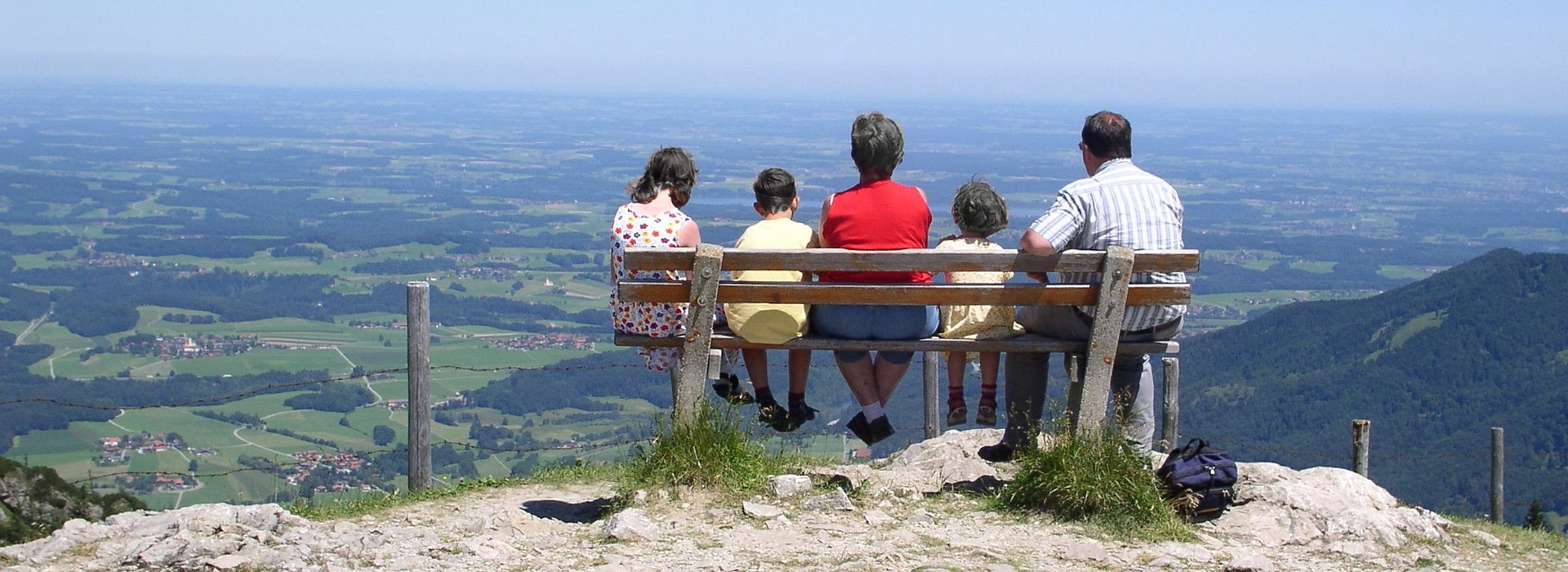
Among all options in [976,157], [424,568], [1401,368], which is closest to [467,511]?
[424,568]

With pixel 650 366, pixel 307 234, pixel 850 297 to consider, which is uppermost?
pixel 850 297

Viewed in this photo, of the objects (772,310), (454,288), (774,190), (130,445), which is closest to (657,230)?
(774,190)

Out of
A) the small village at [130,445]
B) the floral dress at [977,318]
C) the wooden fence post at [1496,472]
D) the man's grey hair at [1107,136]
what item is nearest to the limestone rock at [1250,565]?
the floral dress at [977,318]

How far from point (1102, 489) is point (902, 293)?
3.80 feet

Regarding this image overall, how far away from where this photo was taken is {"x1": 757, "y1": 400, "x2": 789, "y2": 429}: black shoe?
20.9 ft

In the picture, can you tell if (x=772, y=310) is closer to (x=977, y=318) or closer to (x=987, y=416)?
(x=977, y=318)

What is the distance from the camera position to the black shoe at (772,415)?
638cm

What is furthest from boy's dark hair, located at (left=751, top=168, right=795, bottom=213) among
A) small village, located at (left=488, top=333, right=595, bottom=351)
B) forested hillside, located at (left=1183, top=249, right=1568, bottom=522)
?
small village, located at (left=488, top=333, right=595, bottom=351)

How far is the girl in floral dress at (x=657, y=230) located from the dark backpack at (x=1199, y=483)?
7.36ft

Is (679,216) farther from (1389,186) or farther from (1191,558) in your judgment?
(1389,186)

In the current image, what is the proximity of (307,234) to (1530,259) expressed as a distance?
8075 cm

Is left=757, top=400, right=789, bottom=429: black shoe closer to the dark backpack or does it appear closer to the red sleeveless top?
the red sleeveless top

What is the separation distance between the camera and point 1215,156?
185 m

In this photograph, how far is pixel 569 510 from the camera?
6.36 meters
